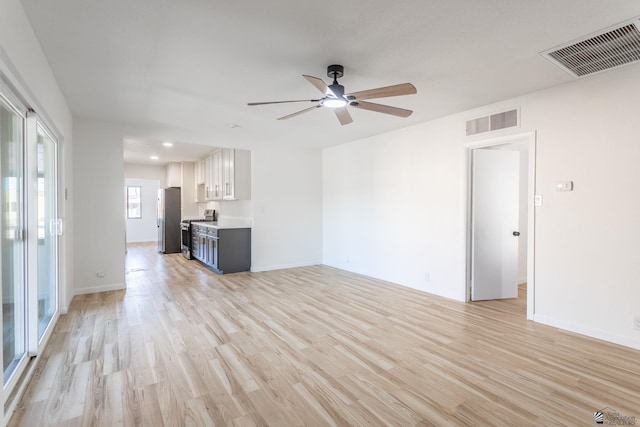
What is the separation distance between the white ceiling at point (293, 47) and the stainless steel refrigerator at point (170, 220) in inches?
192

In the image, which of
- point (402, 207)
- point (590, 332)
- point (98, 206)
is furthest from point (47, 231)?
point (590, 332)

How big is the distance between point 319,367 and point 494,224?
327 centimetres

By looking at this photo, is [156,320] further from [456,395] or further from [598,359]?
[598,359]

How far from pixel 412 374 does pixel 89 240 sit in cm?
465

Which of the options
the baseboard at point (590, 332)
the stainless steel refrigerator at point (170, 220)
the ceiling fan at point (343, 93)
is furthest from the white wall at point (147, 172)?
the baseboard at point (590, 332)

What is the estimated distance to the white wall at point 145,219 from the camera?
10555 millimetres

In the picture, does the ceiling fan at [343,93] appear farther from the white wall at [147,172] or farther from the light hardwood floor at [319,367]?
the white wall at [147,172]

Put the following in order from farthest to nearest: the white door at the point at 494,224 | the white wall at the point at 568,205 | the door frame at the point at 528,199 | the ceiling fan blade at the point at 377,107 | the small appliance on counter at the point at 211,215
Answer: the small appliance on counter at the point at 211,215
the white door at the point at 494,224
the door frame at the point at 528,199
the ceiling fan blade at the point at 377,107
the white wall at the point at 568,205

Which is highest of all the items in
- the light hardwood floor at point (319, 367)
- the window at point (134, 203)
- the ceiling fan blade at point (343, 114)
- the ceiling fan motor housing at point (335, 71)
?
the ceiling fan motor housing at point (335, 71)

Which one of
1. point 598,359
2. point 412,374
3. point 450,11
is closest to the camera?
point 450,11

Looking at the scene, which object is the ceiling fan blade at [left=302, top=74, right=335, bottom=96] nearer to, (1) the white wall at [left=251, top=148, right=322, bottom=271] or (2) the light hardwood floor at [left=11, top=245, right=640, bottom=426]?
(2) the light hardwood floor at [left=11, top=245, right=640, bottom=426]

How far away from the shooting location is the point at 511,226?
445 cm

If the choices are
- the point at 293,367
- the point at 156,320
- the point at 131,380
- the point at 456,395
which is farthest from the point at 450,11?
the point at 156,320

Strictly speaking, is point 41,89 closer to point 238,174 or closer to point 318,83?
point 318,83
